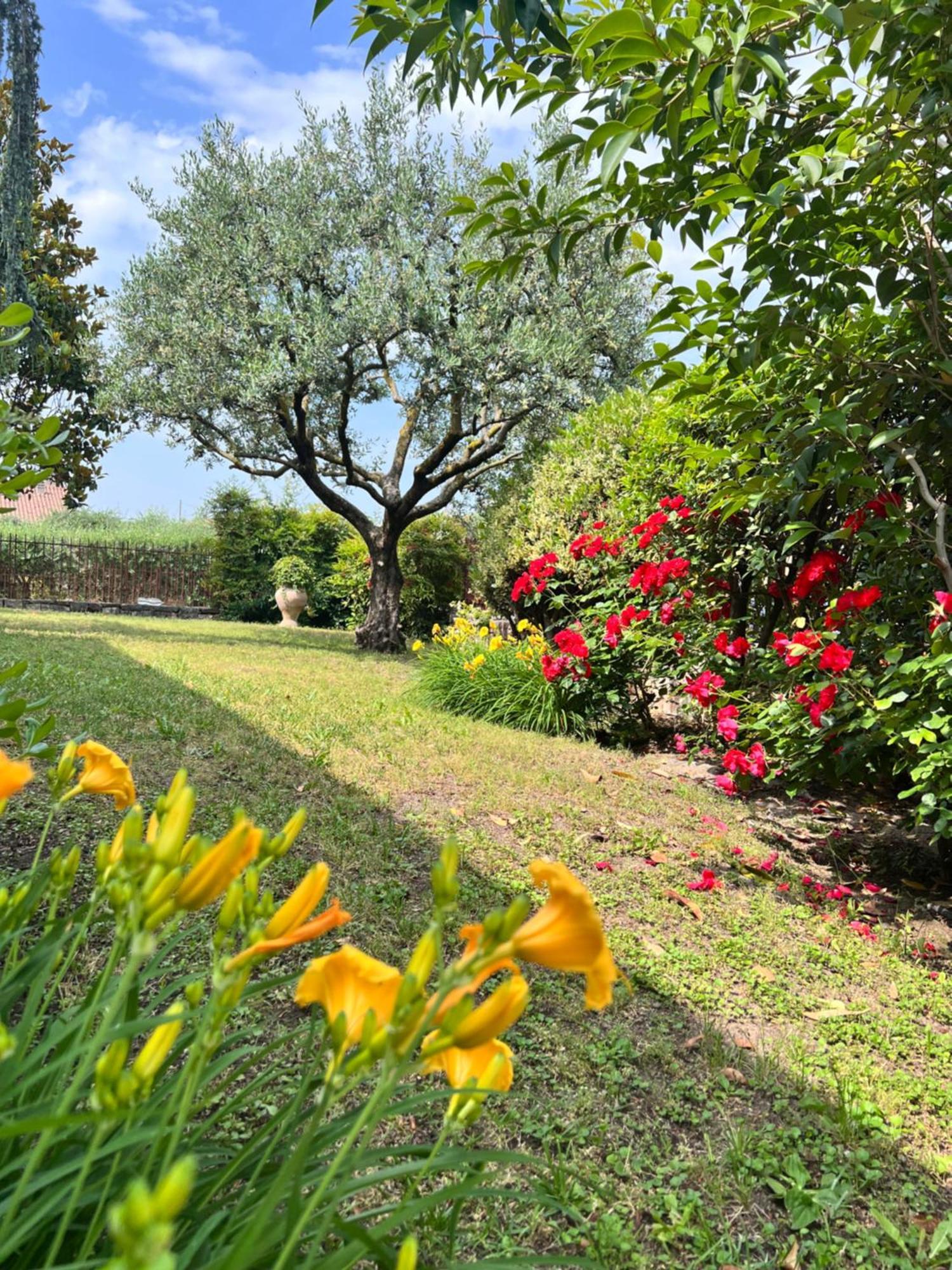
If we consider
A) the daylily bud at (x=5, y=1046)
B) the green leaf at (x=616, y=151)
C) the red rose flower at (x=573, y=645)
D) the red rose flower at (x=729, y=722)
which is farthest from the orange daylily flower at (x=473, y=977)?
the red rose flower at (x=573, y=645)

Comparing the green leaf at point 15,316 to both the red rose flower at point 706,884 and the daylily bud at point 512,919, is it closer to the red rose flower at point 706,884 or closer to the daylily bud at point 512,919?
the daylily bud at point 512,919

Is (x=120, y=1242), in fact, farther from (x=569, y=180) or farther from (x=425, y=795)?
(x=569, y=180)

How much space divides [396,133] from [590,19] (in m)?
10.6

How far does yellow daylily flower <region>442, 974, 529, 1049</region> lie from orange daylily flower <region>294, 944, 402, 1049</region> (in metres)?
0.10

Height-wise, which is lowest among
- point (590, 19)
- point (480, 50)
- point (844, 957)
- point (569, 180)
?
point (844, 957)

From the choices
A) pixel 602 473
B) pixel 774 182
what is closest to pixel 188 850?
pixel 774 182

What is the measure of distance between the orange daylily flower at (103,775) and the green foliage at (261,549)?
16.3 metres

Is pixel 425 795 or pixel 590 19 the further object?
pixel 425 795

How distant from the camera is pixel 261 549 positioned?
Answer: 1745cm

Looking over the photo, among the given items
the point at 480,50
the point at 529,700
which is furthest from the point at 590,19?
the point at 529,700

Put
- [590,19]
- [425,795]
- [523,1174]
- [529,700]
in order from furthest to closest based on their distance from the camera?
1. [529,700]
2. [425,795]
3. [590,19]
4. [523,1174]

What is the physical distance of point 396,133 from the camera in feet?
36.7

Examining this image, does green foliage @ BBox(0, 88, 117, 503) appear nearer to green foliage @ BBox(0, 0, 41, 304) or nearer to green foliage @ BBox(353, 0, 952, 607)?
green foliage @ BBox(0, 0, 41, 304)

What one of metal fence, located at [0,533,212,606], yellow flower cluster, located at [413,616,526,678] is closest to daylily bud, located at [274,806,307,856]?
yellow flower cluster, located at [413,616,526,678]
